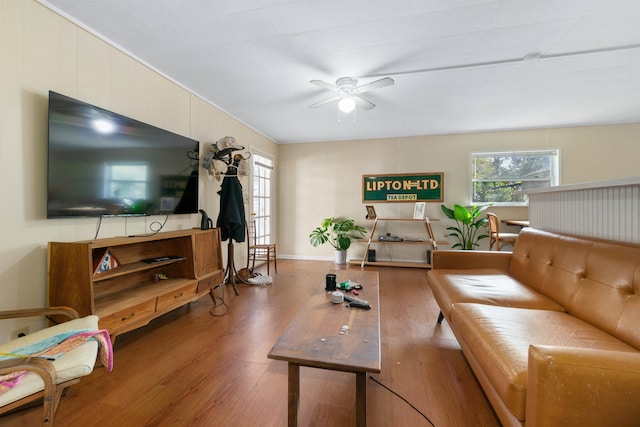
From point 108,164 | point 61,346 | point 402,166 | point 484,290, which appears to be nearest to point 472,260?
point 484,290

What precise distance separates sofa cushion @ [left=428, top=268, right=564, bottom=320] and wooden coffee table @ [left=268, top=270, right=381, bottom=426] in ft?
1.95

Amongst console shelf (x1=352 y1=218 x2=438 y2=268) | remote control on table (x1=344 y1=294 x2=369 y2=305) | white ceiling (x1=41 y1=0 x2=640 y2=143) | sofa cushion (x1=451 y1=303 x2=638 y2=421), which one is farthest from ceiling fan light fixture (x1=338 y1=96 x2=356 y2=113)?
console shelf (x1=352 y1=218 x2=438 y2=268)

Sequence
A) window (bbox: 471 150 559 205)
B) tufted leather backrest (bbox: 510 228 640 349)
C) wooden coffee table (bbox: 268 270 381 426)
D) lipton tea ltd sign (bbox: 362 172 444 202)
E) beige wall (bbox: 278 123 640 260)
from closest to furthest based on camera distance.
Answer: wooden coffee table (bbox: 268 270 381 426) → tufted leather backrest (bbox: 510 228 640 349) → beige wall (bbox: 278 123 640 260) → window (bbox: 471 150 559 205) → lipton tea ltd sign (bbox: 362 172 444 202)

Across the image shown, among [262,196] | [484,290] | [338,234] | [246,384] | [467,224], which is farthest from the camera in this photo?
[338,234]

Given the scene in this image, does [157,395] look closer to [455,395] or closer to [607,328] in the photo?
[455,395]

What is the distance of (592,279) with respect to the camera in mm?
1401

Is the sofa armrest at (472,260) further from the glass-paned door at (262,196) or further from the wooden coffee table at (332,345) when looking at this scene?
the glass-paned door at (262,196)

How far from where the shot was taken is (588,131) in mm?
4230

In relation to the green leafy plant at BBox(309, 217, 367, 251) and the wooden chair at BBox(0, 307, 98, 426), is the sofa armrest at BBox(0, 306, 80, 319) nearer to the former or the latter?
the wooden chair at BBox(0, 307, 98, 426)

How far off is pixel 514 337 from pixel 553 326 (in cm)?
30

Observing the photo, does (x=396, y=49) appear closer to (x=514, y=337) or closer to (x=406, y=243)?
(x=514, y=337)

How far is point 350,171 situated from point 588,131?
390 cm

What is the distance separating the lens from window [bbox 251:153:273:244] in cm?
450

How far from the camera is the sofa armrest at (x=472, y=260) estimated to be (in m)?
2.38
